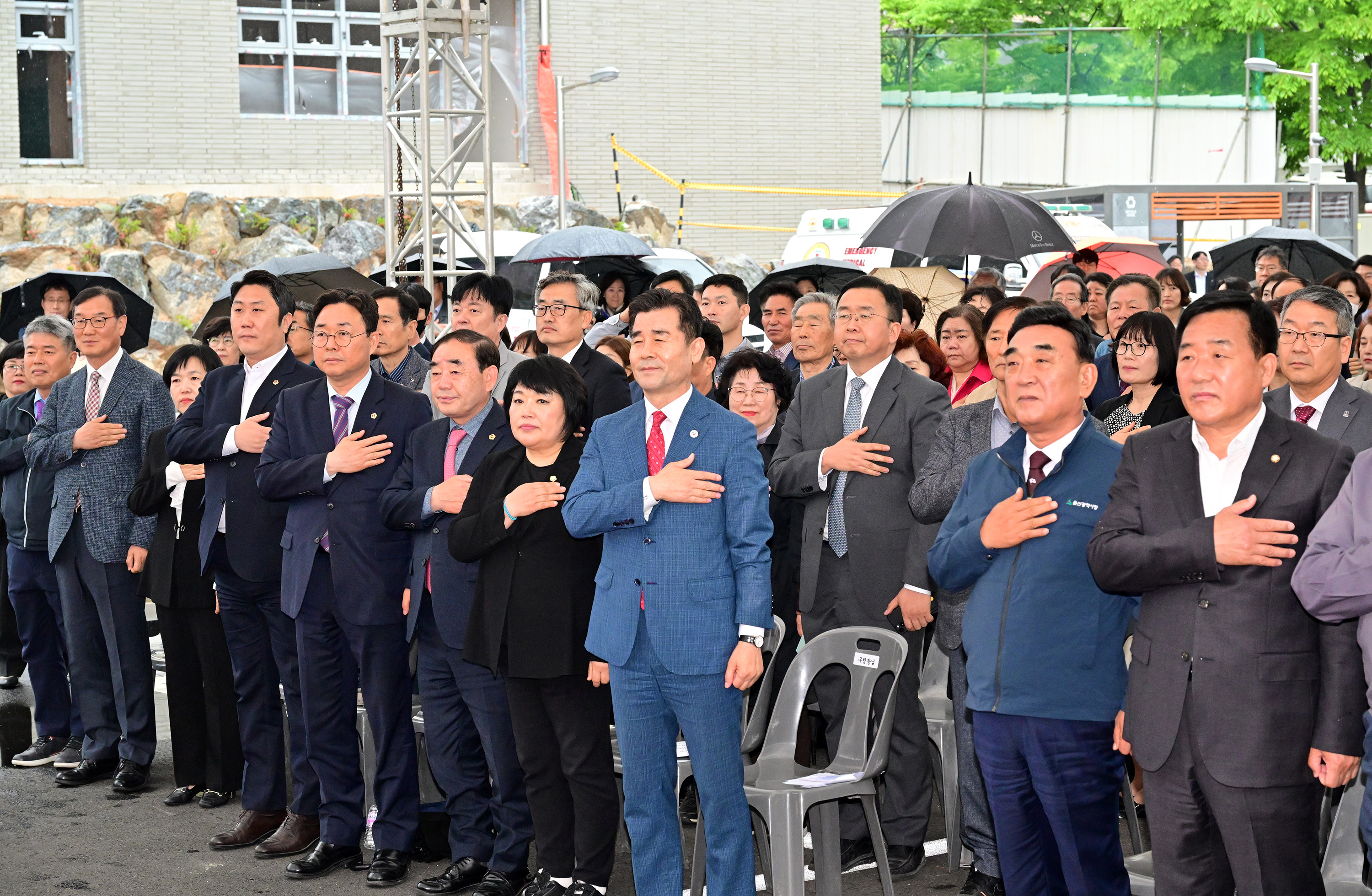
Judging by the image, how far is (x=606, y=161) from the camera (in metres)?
24.6

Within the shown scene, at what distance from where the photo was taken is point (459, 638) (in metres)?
5.41

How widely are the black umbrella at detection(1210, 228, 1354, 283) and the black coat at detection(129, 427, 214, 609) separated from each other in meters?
7.92

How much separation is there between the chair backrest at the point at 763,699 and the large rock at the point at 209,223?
54.1 ft

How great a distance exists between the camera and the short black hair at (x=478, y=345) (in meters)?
5.58

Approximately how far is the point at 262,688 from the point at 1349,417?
4.45 m

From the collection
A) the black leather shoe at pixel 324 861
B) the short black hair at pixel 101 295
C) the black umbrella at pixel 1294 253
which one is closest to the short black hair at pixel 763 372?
the black leather shoe at pixel 324 861

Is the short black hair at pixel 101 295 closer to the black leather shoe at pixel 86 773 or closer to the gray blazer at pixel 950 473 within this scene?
the black leather shoe at pixel 86 773

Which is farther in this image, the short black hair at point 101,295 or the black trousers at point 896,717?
the short black hair at point 101,295

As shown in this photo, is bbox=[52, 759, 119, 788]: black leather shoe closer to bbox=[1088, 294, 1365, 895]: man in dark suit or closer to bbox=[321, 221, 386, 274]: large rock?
bbox=[1088, 294, 1365, 895]: man in dark suit

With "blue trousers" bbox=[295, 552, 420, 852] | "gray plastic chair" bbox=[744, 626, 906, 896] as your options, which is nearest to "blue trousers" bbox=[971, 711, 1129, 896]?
"gray plastic chair" bbox=[744, 626, 906, 896]

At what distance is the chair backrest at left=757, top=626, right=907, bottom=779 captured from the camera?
5152mm

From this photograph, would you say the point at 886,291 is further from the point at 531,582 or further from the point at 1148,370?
the point at 531,582

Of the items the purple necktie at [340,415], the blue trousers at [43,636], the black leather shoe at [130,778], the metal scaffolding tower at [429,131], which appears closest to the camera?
the purple necktie at [340,415]

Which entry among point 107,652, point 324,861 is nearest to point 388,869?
point 324,861
